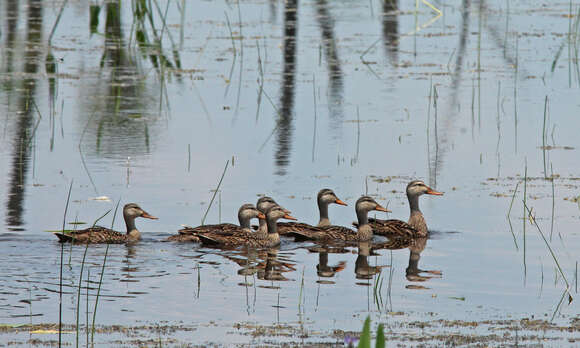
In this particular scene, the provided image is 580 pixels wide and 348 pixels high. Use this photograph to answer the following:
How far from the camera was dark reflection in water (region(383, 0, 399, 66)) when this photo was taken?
75.6ft

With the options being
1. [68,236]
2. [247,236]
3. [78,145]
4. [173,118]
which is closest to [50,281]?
[68,236]

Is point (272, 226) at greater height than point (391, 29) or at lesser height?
lesser

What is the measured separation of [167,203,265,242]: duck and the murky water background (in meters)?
0.14

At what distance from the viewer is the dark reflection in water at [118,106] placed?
50.4 feet

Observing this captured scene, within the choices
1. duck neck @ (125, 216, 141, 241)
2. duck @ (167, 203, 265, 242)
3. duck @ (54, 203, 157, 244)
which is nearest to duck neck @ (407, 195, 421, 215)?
duck @ (167, 203, 265, 242)

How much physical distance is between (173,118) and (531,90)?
5.63 m

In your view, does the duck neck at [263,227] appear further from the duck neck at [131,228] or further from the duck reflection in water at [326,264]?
the duck neck at [131,228]

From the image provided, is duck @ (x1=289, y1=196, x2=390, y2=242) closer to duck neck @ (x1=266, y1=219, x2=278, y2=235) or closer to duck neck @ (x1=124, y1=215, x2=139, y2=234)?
duck neck @ (x1=266, y1=219, x2=278, y2=235)

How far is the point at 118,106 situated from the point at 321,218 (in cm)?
636

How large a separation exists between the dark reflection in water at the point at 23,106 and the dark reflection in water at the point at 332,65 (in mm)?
4100

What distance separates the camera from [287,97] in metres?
18.6

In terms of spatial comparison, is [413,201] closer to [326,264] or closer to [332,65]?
[326,264]

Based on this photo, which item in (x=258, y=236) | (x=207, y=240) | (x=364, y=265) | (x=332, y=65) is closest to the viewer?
(x=364, y=265)

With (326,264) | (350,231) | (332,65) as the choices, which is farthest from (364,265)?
(332,65)
